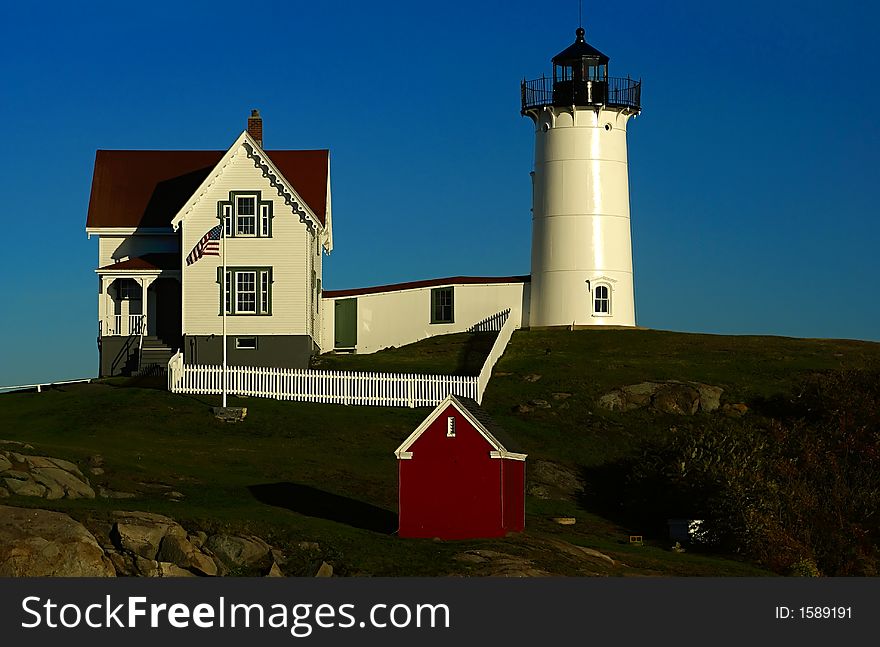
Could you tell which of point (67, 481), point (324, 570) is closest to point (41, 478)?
point (67, 481)

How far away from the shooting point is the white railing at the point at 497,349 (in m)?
49.8

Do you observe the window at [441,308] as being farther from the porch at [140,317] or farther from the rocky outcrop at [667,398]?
the rocky outcrop at [667,398]

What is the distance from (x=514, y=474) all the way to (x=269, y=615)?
33.5 ft

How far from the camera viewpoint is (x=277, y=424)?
45.9 metres

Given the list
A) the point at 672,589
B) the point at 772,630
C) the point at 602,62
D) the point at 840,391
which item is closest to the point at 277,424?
the point at 840,391

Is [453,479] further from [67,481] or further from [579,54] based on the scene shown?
[579,54]

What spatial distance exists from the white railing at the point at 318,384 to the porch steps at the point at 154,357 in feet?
18.3

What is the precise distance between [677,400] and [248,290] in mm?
15656

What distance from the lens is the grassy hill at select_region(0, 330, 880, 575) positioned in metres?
30.7

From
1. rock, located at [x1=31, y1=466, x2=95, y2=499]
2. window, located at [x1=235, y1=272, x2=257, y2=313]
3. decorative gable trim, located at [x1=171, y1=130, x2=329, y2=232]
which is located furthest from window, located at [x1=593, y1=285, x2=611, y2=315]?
rock, located at [x1=31, y1=466, x2=95, y2=499]

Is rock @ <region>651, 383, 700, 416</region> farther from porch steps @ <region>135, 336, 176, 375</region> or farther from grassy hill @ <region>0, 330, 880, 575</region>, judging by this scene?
porch steps @ <region>135, 336, 176, 375</region>

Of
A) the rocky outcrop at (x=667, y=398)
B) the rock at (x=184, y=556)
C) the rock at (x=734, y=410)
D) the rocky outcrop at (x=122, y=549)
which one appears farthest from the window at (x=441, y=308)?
the rock at (x=184, y=556)

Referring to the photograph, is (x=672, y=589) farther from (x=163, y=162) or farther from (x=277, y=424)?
(x=163, y=162)

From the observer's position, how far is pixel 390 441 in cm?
4428
